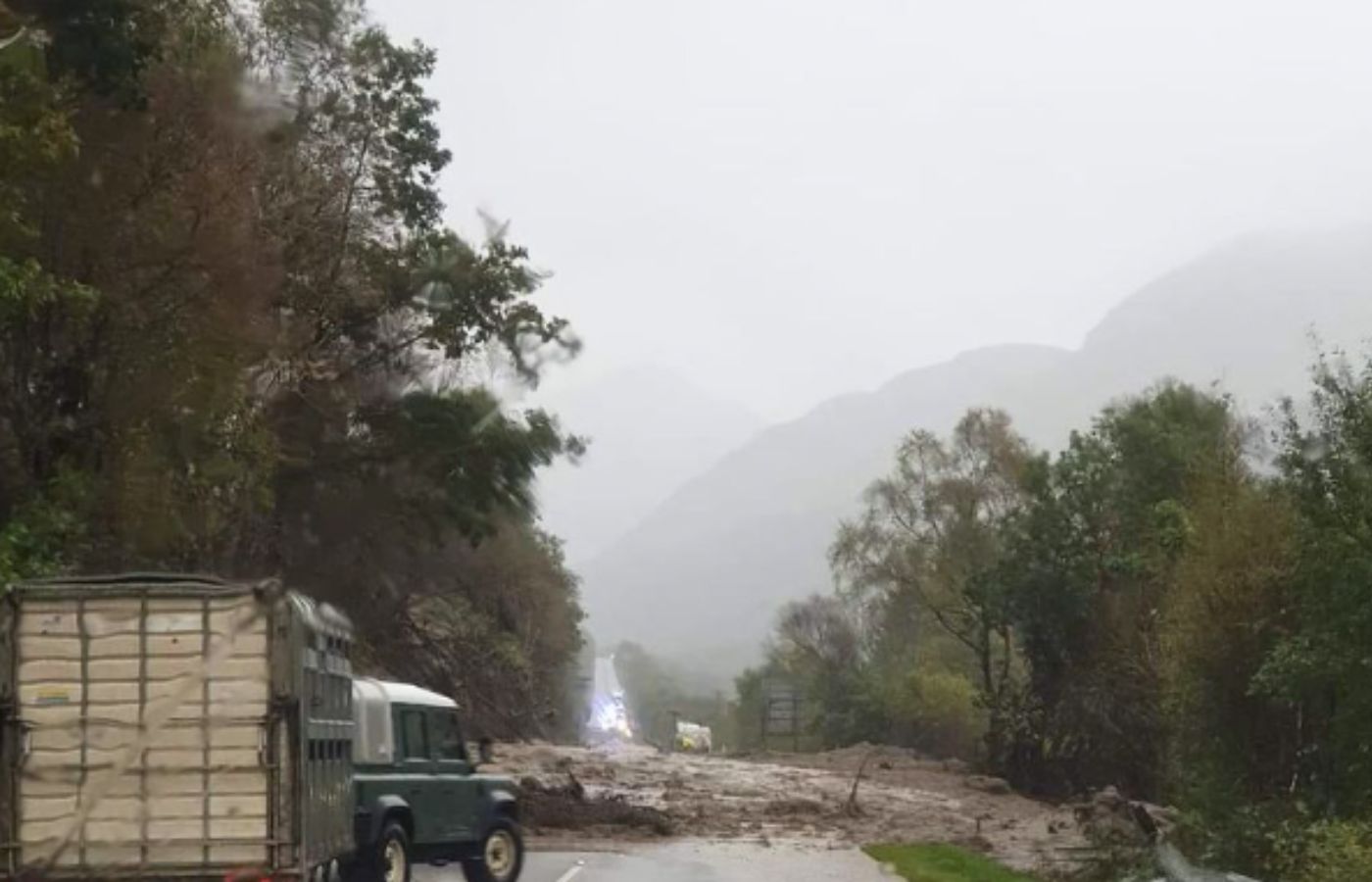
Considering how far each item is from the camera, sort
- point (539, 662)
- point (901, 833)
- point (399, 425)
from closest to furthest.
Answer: point (399, 425)
point (901, 833)
point (539, 662)

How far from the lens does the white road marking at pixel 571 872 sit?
23.9m

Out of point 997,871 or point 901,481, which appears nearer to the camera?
point 997,871

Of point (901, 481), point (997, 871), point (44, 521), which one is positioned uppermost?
point (901, 481)

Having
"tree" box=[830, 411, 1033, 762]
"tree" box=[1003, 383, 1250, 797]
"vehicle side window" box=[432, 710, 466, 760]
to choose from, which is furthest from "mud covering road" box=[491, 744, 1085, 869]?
"vehicle side window" box=[432, 710, 466, 760]

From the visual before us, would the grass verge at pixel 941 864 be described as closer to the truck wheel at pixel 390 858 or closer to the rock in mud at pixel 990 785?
the truck wheel at pixel 390 858

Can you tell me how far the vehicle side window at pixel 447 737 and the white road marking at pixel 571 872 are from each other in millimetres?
3222

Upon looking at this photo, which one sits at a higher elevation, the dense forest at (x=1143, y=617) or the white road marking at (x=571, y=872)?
the dense forest at (x=1143, y=617)

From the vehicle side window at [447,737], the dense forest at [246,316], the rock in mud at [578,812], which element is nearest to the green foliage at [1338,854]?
the vehicle side window at [447,737]

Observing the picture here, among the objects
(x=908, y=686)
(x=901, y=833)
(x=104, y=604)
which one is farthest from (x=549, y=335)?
(x=908, y=686)

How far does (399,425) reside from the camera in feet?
124

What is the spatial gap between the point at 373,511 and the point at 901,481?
42.4m

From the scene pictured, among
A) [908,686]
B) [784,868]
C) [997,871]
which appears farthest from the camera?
[908,686]

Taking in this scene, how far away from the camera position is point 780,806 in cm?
4572

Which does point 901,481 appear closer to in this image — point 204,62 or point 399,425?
point 399,425
